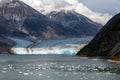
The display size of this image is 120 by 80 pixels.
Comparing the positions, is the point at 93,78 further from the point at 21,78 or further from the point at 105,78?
the point at 21,78

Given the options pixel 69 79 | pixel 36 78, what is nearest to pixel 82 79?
pixel 69 79

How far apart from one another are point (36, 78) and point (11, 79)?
6808 mm

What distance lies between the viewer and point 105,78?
105 metres

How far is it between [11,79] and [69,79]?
14.4 meters

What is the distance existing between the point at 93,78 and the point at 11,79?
2041 centimetres

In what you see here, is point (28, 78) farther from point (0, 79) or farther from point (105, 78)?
point (105, 78)

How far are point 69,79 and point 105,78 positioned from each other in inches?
371

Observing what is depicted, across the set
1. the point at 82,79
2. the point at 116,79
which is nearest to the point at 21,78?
the point at 82,79

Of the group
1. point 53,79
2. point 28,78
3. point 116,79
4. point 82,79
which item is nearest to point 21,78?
point 28,78

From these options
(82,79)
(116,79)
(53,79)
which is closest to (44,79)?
(53,79)

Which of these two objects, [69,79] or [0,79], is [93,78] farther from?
[0,79]

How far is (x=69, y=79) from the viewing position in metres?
103

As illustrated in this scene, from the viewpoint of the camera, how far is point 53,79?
103 metres

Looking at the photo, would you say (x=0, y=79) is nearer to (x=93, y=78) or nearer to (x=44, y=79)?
(x=44, y=79)
